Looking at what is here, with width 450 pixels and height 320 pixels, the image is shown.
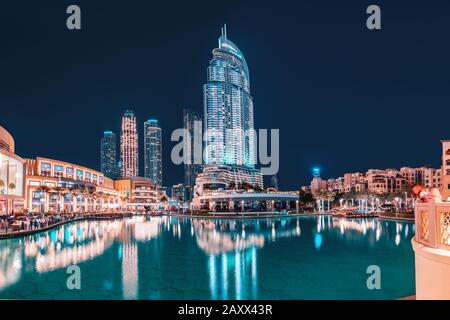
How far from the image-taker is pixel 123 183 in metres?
128

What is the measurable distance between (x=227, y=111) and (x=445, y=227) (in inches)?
6523

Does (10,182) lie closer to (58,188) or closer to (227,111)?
(58,188)

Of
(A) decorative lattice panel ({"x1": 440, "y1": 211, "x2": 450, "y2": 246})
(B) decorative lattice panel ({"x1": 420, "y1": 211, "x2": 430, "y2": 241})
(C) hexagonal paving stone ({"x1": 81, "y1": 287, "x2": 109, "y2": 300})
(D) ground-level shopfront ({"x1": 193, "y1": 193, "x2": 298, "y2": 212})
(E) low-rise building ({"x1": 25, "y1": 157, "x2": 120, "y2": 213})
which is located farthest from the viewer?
(D) ground-level shopfront ({"x1": 193, "y1": 193, "x2": 298, "y2": 212})

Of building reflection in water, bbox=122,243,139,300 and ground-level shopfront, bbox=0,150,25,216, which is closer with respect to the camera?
building reflection in water, bbox=122,243,139,300

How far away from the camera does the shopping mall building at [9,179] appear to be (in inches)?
1865

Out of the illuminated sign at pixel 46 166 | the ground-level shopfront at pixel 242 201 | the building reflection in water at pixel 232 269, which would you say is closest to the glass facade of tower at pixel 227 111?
the ground-level shopfront at pixel 242 201

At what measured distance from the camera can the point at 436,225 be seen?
20.6 ft

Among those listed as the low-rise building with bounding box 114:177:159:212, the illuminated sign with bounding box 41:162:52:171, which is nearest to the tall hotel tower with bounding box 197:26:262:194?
the low-rise building with bounding box 114:177:159:212

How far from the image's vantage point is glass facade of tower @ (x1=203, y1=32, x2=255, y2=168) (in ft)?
526

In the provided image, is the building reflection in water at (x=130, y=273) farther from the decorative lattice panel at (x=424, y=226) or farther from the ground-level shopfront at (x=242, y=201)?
the ground-level shopfront at (x=242, y=201)

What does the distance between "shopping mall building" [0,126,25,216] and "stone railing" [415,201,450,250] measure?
2089 inches

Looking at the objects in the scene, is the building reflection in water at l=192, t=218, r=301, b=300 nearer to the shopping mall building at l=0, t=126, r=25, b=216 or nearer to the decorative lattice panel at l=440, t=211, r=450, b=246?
the decorative lattice panel at l=440, t=211, r=450, b=246
